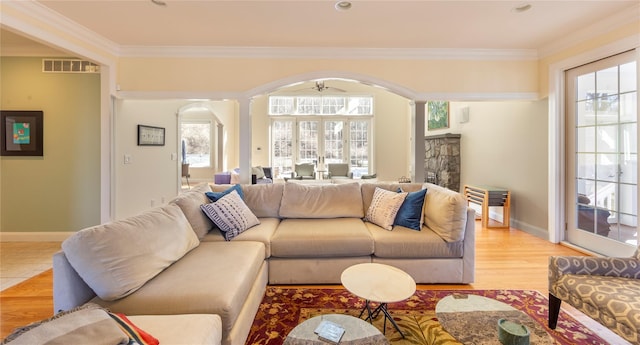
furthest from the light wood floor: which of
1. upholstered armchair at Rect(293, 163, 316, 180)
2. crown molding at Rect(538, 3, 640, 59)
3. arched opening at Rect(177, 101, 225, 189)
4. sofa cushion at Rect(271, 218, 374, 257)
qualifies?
arched opening at Rect(177, 101, 225, 189)

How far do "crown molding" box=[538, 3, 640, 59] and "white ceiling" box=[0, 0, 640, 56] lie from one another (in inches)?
1.8

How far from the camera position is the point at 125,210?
418 cm

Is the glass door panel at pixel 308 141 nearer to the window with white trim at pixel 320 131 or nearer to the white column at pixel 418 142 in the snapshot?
the window with white trim at pixel 320 131

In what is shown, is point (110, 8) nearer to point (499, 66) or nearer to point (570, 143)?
point (499, 66)

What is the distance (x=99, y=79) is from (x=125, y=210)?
1.86 metres

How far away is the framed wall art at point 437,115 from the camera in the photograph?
673cm

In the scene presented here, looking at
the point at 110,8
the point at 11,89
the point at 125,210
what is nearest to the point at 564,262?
the point at 110,8

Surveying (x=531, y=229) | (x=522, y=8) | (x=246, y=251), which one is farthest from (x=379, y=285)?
(x=531, y=229)

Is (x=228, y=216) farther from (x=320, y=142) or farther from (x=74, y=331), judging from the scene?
(x=320, y=142)

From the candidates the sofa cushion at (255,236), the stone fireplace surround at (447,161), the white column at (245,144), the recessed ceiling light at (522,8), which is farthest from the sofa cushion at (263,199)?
the stone fireplace surround at (447,161)

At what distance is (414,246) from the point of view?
105 inches

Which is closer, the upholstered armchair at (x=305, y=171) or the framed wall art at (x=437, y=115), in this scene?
the framed wall art at (x=437, y=115)

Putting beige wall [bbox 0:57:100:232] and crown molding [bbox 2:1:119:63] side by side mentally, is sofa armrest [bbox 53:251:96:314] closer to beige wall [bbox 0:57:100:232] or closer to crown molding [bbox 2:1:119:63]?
crown molding [bbox 2:1:119:63]

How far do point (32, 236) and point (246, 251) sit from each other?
3.87 meters
